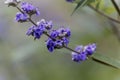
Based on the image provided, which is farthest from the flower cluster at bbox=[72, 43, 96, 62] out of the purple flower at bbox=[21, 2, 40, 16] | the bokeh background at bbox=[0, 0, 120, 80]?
the bokeh background at bbox=[0, 0, 120, 80]

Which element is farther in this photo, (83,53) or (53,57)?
(53,57)

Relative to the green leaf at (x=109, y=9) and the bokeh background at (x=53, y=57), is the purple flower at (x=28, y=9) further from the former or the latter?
the bokeh background at (x=53, y=57)

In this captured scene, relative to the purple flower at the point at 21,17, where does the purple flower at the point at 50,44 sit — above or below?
below

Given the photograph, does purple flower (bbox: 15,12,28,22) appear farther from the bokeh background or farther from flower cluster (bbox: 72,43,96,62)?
the bokeh background

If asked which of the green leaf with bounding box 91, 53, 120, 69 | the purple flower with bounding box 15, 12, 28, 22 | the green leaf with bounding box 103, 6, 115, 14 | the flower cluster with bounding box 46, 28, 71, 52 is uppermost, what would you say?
the green leaf with bounding box 103, 6, 115, 14

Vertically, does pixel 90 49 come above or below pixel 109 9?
below

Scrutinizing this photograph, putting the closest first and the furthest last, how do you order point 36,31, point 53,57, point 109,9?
point 36,31
point 109,9
point 53,57

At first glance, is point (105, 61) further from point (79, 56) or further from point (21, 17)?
point (21, 17)

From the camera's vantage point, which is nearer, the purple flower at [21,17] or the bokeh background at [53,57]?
the purple flower at [21,17]

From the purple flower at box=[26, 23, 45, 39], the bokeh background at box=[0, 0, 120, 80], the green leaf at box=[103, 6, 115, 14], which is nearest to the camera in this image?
the purple flower at box=[26, 23, 45, 39]

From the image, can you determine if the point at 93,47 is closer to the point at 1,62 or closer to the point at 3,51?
the point at 3,51

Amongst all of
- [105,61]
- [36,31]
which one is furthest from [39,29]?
[105,61]

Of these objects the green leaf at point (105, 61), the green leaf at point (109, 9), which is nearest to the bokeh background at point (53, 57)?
the green leaf at point (109, 9)
